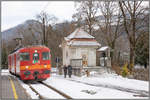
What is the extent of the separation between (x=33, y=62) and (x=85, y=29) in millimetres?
14210

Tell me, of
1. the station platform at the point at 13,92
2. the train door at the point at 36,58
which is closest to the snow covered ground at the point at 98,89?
the station platform at the point at 13,92

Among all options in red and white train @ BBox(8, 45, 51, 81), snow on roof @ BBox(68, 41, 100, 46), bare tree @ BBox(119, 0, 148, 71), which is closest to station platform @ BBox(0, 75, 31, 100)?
red and white train @ BBox(8, 45, 51, 81)

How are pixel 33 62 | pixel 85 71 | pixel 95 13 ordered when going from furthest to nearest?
1. pixel 95 13
2. pixel 85 71
3. pixel 33 62

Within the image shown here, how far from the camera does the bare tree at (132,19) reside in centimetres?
2814

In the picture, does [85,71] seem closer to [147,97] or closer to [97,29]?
[97,29]

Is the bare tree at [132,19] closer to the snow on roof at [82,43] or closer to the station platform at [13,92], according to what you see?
the snow on roof at [82,43]

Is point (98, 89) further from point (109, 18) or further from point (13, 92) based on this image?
point (109, 18)

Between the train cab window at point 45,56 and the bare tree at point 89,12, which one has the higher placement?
the bare tree at point 89,12

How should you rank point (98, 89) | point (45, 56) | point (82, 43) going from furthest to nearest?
point (82, 43) → point (45, 56) → point (98, 89)

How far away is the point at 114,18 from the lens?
3166cm

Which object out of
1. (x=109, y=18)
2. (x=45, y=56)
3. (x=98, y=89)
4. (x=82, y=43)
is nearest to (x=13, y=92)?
(x=98, y=89)

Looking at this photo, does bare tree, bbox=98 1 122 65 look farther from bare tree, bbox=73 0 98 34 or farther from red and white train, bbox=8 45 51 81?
red and white train, bbox=8 45 51 81

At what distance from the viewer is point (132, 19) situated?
27.7 meters

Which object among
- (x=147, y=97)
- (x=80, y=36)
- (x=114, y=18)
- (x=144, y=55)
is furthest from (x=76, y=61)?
(x=144, y=55)
